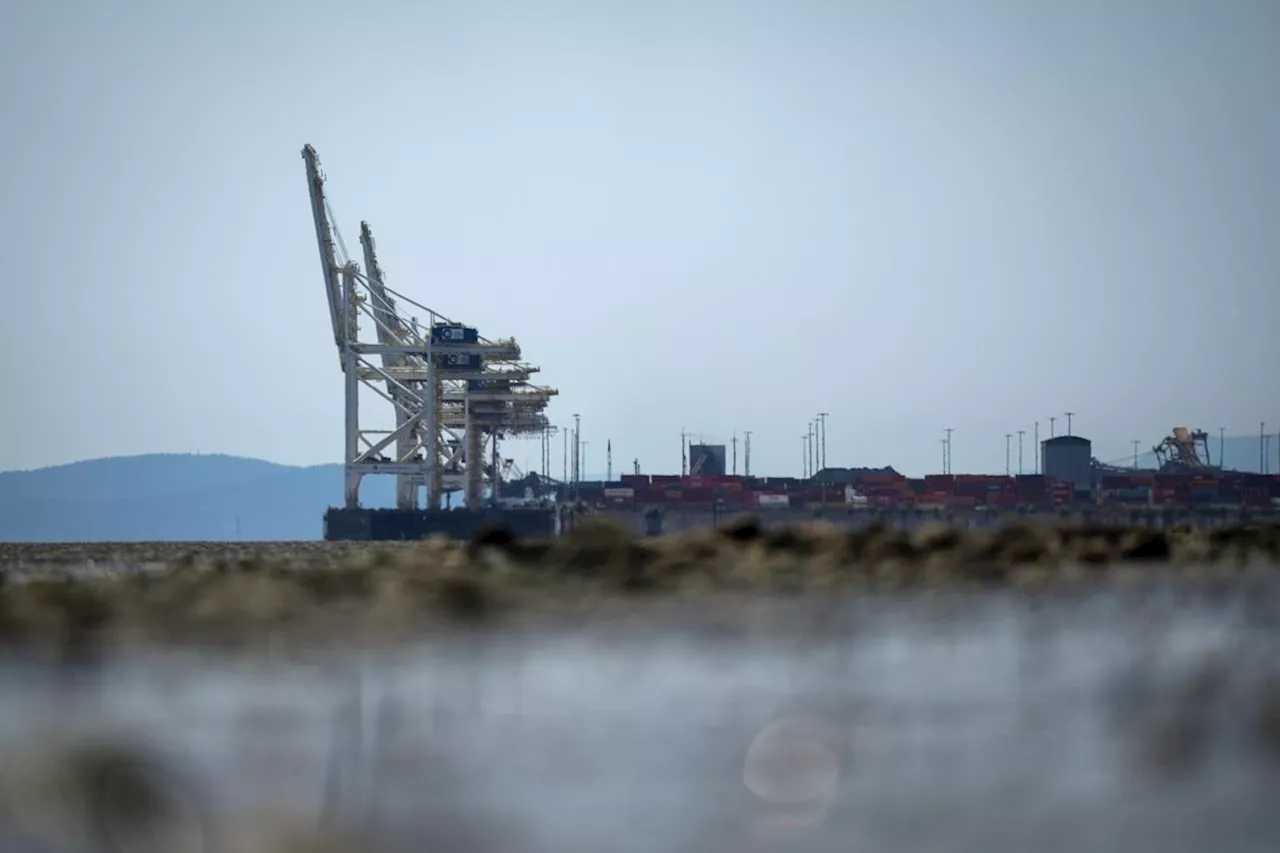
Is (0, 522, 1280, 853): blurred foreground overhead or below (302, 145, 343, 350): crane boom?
below

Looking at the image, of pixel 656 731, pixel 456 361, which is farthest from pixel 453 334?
pixel 656 731

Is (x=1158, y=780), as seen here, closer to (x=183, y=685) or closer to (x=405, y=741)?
(x=405, y=741)

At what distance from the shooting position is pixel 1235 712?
44.3ft

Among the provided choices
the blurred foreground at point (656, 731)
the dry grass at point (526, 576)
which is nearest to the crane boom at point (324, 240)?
the dry grass at point (526, 576)

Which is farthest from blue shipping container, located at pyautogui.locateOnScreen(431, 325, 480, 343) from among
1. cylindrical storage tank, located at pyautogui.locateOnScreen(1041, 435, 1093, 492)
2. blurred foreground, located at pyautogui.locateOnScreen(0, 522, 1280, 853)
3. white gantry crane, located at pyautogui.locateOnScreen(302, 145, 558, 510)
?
blurred foreground, located at pyautogui.locateOnScreen(0, 522, 1280, 853)

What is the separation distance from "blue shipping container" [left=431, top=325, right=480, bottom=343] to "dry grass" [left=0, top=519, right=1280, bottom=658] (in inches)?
1847

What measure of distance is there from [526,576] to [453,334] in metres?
62.7

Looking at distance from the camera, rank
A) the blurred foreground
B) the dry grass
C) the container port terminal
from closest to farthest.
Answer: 1. the blurred foreground
2. the dry grass
3. the container port terminal

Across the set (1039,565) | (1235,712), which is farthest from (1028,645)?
(1039,565)

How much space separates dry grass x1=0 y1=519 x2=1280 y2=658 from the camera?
20859mm

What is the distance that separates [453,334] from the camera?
87.2 metres

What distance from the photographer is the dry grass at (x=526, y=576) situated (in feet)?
68.4

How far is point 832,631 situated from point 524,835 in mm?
10828

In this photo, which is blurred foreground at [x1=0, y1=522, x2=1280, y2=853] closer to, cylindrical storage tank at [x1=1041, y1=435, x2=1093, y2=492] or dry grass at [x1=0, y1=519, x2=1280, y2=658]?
dry grass at [x1=0, y1=519, x2=1280, y2=658]
